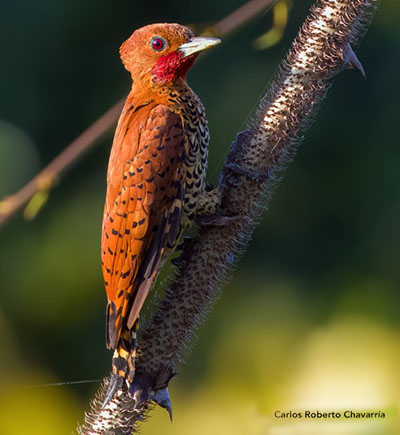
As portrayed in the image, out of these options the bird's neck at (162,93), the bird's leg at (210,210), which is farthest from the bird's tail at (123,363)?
the bird's neck at (162,93)

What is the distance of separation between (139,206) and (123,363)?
57 centimetres

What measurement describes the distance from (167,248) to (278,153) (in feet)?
2.00

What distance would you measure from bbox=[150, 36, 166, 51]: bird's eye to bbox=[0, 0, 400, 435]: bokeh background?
73 centimetres

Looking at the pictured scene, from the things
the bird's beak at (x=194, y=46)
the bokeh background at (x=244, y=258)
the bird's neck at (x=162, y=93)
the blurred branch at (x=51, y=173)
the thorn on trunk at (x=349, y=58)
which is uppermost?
the bird's beak at (x=194, y=46)

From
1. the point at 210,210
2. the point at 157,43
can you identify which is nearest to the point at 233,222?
the point at 210,210

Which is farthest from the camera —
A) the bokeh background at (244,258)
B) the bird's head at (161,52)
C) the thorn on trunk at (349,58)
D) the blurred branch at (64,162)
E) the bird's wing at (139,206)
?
the bokeh background at (244,258)

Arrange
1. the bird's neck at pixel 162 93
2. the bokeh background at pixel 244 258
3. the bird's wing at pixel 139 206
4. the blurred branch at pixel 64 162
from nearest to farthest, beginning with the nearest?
the blurred branch at pixel 64 162 < the bird's wing at pixel 139 206 < the bird's neck at pixel 162 93 < the bokeh background at pixel 244 258

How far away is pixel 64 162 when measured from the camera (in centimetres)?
272

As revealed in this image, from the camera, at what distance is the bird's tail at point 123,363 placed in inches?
94.3

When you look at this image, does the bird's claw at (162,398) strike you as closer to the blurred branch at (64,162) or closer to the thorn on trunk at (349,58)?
the blurred branch at (64,162)

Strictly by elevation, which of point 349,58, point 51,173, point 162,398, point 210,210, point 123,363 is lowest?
point 162,398

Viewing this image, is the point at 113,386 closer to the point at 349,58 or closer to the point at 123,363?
the point at 123,363

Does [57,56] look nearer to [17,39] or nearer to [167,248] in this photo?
[17,39]

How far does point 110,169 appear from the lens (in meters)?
2.86
